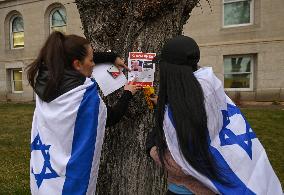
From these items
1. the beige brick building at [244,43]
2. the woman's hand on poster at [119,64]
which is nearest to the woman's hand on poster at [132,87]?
the woman's hand on poster at [119,64]

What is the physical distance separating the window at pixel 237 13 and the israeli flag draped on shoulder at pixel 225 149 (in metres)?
14.4

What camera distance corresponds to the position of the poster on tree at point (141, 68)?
3.05 meters

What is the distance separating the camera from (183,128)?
221 centimetres

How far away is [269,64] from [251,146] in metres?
13.7

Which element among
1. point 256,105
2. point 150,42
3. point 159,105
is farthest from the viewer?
point 256,105

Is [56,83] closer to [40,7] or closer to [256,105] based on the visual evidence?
[256,105]

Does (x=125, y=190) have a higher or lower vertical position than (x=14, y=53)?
lower

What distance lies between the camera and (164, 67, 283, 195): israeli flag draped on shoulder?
2.29 m

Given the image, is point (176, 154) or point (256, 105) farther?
point (256, 105)

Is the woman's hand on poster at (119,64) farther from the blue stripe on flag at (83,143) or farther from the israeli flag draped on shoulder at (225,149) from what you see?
the israeli flag draped on shoulder at (225,149)

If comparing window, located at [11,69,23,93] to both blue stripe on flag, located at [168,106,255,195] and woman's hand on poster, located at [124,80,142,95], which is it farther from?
blue stripe on flag, located at [168,106,255,195]

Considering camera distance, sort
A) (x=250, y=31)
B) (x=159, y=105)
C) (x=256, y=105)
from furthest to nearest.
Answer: (x=250, y=31) < (x=256, y=105) < (x=159, y=105)

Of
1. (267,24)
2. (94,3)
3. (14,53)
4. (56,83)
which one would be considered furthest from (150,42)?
(14,53)

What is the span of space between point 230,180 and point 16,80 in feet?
75.9
